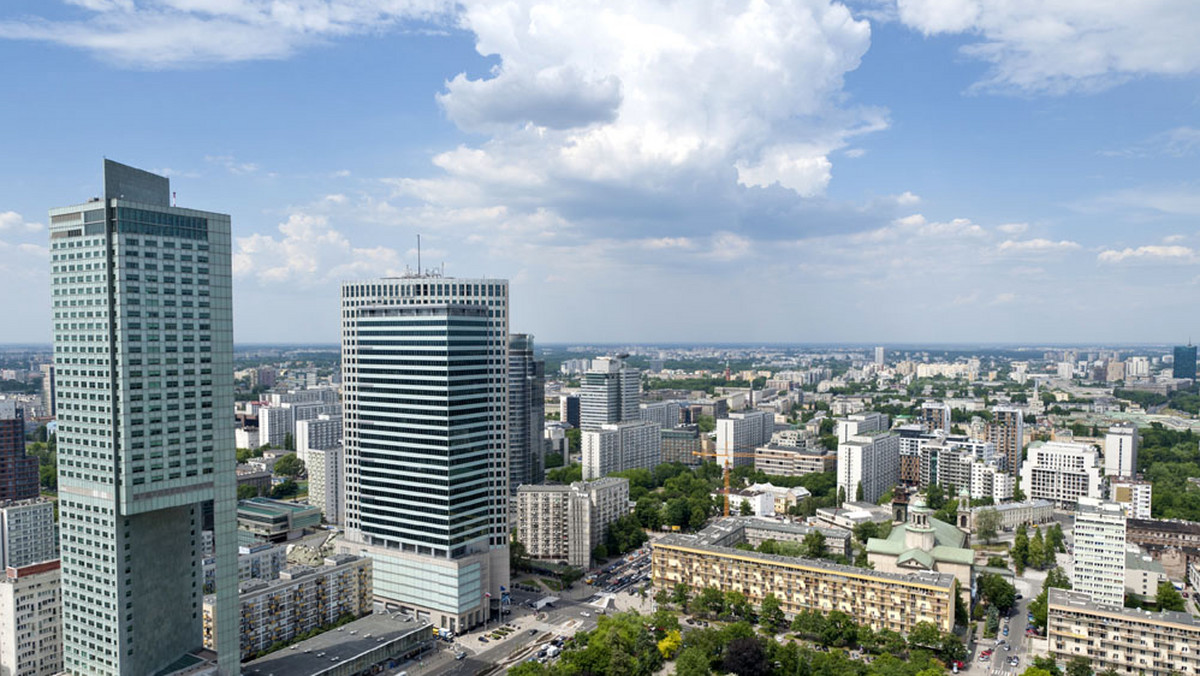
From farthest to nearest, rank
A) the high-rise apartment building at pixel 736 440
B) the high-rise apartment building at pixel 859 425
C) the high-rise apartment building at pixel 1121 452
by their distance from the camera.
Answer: the high-rise apartment building at pixel 736 440 < the high-rise apartment building at pixel 859 425 < the high-rise apartment building at pixel 1121 452

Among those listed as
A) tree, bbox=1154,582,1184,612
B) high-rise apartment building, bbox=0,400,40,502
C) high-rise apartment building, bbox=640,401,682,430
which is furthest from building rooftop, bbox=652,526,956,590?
high-rise apartment building, bbox=640,401,682,430

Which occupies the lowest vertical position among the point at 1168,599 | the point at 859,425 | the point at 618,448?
the point at 1168,599

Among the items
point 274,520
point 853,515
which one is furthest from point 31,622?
point 853,515

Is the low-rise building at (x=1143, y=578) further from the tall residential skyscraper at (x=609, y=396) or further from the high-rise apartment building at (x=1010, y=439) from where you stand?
the tall residential skyscraper at (x=609, y=396)

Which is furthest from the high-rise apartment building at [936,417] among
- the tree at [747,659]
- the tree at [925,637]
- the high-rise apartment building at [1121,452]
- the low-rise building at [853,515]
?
the tree at [747,659]

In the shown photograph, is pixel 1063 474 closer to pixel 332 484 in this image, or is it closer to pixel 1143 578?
pixel 1143 578
